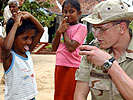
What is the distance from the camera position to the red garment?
11.0ft

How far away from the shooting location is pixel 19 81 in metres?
2.83

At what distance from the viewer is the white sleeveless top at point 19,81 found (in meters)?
2.79

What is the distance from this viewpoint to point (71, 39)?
133 inches

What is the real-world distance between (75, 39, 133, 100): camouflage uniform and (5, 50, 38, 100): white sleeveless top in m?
0.81

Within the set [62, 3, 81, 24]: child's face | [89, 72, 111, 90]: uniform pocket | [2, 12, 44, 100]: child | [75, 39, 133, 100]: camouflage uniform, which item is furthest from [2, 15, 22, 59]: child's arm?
[89, 72, 111, 90]: uniform pocket

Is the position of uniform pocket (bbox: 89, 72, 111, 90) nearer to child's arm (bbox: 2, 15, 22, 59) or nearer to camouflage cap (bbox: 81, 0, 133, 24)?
camouflage cap (bbox: 81, 0, 133, 24)

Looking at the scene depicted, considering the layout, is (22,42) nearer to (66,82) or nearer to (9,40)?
(9,40)

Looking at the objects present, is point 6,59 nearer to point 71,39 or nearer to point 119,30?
point 71,39

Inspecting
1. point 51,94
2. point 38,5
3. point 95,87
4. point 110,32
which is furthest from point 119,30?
point 38,5

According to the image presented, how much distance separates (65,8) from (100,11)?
1.49 meters

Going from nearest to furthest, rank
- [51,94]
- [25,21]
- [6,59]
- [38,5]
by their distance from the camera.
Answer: [6,59]
[25,21]
[51,94]
[38,5]

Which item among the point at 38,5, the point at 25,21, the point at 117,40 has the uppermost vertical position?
the point at 38,5

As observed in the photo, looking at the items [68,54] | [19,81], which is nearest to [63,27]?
[68,54]

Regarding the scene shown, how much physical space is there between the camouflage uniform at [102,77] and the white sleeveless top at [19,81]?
0.81 m
